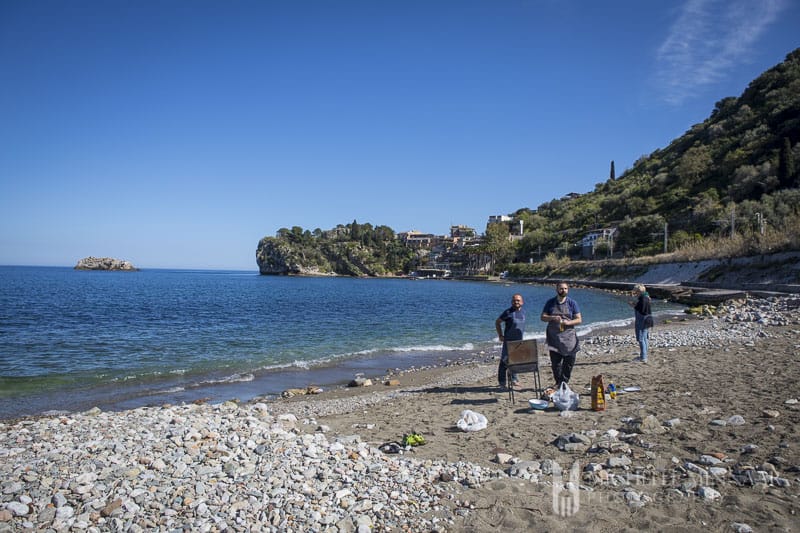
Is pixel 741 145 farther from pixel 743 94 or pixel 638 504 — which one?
pixel 638 504

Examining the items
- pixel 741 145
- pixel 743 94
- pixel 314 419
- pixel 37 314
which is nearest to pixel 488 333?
pixel 314 419

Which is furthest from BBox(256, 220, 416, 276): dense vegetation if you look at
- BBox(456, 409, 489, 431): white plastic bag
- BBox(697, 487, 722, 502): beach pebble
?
BBox(697, 487, 722, 502): beach pebble

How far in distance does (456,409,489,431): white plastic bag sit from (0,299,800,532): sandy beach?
0.14m

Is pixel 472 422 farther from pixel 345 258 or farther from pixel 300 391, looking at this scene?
pixel 345 258

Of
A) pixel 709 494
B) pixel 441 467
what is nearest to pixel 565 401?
pixel 441 467

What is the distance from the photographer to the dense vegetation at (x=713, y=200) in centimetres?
5956

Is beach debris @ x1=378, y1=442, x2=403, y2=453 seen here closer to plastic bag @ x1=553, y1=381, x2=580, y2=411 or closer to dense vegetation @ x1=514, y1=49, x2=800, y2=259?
plastic bag @ x1=553, y1=381, x2=580, y2=411

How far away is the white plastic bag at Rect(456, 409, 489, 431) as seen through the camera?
24.9 feet

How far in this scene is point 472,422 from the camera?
25.2 feet

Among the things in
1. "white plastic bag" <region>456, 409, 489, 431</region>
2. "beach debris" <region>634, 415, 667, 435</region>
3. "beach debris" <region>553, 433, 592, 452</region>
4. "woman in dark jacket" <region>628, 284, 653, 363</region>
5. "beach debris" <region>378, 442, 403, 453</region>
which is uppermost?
"woman in dark jacket" <region>628, 284, 653, 363</region>

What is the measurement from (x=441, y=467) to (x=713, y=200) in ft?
313

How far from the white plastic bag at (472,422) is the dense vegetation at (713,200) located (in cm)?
4563

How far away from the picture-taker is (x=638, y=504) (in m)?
4.68

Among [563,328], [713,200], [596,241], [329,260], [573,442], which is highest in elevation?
[713,200]
